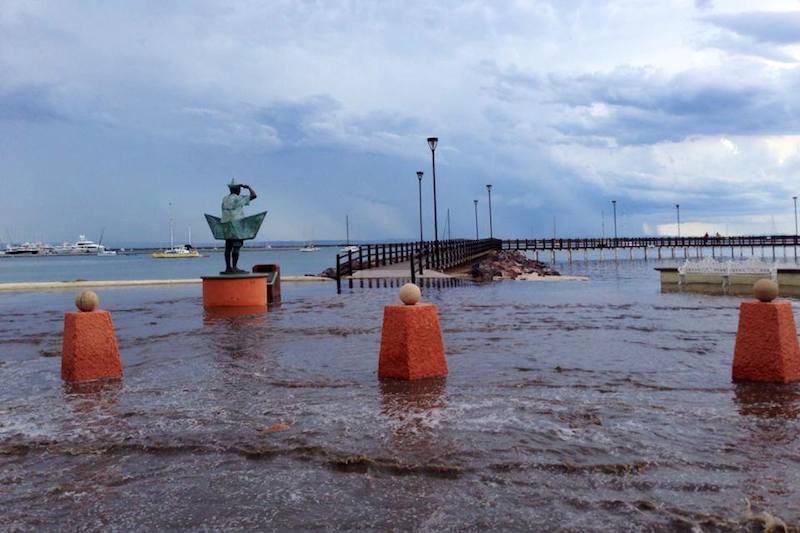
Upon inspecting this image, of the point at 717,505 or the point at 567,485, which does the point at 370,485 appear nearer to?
the point at 567,485

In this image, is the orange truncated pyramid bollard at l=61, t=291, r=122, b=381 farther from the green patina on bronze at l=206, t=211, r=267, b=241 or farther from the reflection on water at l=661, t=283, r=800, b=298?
the reflection on water at l=661, t=283, r=800, b=298

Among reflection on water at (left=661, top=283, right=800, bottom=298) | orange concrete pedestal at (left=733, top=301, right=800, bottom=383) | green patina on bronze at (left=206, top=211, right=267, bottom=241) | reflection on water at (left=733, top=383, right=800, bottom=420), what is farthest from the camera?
reflection on water at (left=661, top=283, right=800, bottom=298)

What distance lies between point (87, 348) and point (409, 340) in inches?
151

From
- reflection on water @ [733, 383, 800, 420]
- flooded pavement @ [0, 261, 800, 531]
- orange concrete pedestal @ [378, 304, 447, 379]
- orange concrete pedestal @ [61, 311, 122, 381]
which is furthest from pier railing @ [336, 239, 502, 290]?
reflection on water @ [733, 383, 800, 420]

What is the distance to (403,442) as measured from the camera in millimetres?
5430

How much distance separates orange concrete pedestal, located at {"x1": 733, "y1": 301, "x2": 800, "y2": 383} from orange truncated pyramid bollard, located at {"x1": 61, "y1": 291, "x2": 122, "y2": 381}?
717 cm

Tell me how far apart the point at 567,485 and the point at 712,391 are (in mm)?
3379

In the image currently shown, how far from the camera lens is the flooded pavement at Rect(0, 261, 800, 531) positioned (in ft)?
13.5

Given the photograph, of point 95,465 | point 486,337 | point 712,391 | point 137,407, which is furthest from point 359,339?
point 95,465

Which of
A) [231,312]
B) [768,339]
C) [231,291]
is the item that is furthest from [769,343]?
[231,291]

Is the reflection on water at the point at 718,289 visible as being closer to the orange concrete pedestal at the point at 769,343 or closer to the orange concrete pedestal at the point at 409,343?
the orange concrete pedestal at the point at 769,343

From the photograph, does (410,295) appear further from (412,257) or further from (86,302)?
(412,257)

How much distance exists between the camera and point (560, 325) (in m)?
13.5

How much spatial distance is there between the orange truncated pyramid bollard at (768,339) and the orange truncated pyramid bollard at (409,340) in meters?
3.27
